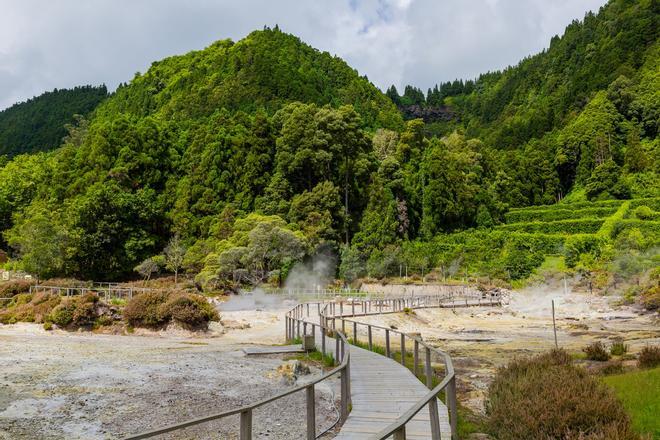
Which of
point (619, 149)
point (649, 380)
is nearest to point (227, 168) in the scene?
point (649, 380)

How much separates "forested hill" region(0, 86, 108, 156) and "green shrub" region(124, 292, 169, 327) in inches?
4514

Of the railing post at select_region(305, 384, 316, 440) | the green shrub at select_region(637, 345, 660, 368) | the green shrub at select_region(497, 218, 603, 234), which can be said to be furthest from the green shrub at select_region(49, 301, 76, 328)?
the green shrub at select_region(497, 218, 603, 234)

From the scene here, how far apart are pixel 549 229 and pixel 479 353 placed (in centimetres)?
5161

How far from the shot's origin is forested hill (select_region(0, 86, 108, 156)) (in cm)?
12646

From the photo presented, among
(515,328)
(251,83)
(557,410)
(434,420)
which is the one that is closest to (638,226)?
(515,328)

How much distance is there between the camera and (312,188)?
6950cm

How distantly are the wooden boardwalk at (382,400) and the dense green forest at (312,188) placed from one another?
35.5m

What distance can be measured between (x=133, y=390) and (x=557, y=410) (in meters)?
9.67

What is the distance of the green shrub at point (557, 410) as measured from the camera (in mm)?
6090

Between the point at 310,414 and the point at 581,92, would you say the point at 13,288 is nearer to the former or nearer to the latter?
the point at 310,414

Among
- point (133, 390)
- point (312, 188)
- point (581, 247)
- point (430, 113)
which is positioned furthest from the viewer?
point (430, 113)

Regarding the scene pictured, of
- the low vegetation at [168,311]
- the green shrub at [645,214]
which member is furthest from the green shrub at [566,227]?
the low vegetation at [168,311]

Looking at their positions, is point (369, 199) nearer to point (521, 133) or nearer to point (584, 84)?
point (521, 133)

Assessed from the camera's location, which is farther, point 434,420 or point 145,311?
point 145,311
